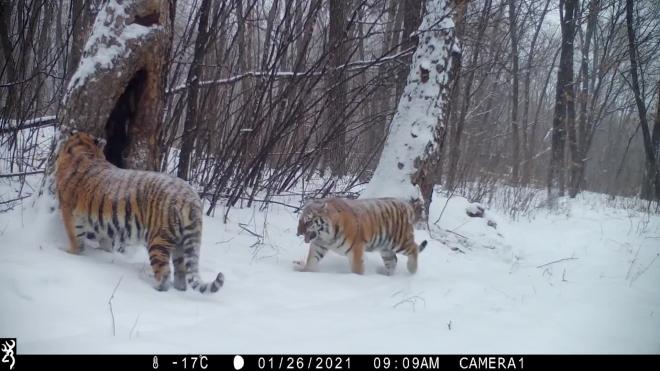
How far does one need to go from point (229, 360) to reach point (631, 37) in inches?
656

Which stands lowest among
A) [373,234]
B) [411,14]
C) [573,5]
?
[373,234]

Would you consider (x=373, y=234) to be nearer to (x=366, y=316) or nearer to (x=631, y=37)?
(x=366, y=316)

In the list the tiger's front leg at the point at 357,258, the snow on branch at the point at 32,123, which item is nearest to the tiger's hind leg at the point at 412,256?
the tiger's front leg at the point at 357,258

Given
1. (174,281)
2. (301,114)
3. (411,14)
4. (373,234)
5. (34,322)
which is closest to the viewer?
(34,322)

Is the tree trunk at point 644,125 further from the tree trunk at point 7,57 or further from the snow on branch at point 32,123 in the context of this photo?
the tree trunk at point 7,57

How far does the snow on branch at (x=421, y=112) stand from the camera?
23.5 feet

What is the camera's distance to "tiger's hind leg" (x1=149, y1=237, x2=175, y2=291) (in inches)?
154

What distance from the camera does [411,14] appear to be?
8828 millimetres

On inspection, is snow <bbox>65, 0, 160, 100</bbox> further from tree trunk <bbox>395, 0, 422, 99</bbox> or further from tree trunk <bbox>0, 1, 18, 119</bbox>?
tree trunk <bbox>395, 0, 422, 99</bbox>

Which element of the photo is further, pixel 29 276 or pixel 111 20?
pixel 111 20

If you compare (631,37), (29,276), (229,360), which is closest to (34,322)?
(29,276)

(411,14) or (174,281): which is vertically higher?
(411,14)

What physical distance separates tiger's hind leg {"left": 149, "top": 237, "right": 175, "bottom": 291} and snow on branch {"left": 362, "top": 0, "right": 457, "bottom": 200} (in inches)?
150

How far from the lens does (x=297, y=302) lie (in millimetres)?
4066
